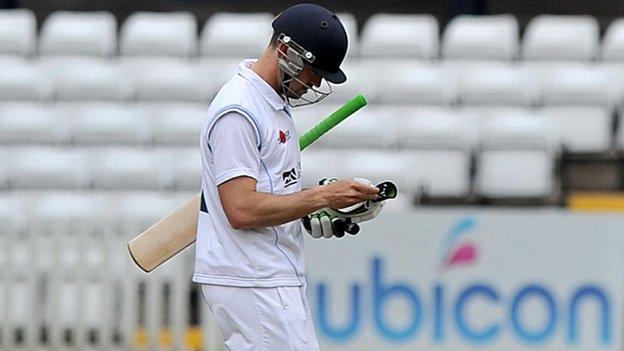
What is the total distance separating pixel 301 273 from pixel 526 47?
15.6ft

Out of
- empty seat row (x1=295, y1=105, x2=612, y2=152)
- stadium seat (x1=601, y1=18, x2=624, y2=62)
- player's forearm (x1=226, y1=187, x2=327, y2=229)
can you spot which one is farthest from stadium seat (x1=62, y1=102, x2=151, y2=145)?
player's forearm (x1=226, y1=187, x2=327, y2=229)

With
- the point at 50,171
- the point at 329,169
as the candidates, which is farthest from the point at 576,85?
the point at 50,171

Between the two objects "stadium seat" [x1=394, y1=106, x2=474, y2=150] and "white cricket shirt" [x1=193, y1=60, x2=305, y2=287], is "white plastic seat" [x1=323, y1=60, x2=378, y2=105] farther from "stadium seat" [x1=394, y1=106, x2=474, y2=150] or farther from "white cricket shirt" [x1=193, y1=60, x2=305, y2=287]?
"white cricket shirt" [x1=193, y1=60, x2=305, y2=287]

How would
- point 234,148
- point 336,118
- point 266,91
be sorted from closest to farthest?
point 234,148 → point 266,91 → point 336,118

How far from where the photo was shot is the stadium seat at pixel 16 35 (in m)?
7.98

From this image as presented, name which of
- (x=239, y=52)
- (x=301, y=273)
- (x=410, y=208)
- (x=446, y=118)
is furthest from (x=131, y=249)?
(x=239, y=52)

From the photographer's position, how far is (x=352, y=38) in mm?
7660

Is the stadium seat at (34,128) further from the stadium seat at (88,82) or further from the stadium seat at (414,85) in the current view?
the stadium seat at (414,85)

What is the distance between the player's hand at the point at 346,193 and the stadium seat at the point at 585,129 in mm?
4262

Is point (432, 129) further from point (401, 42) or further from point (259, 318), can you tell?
point (259, 318)

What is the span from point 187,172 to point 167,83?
79cm

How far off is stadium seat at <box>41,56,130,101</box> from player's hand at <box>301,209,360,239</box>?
4445 millimetres

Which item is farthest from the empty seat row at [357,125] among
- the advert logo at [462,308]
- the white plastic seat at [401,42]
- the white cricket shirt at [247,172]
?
the white cricket shirt at [247,172]

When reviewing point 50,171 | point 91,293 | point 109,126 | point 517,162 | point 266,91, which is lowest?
point 91,293
